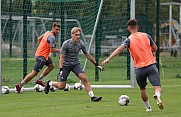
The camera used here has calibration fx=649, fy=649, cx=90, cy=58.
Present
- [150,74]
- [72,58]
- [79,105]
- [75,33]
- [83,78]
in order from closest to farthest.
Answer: [150,74] → [79,105] → [75,33] → [83,78] → [72,58]

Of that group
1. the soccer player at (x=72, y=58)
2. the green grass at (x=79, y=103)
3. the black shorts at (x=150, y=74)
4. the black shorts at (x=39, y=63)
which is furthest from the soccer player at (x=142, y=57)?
the black shorts at (x=39, y=63)

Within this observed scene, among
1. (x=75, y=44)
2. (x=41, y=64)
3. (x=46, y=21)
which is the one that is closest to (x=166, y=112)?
(x=75, y=44)

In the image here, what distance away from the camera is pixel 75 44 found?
16.5 m

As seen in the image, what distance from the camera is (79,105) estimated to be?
14.8m

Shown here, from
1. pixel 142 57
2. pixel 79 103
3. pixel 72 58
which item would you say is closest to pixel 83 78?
pixel 72 58

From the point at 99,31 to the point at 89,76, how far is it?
6.34 feet

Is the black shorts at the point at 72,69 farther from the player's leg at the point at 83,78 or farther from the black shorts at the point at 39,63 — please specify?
the black shorts at the point at 39,63

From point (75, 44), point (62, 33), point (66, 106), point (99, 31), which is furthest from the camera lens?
point (99, 31)

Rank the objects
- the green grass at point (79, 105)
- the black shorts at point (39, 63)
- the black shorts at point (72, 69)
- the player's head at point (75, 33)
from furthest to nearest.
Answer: the black shorts at point (39, 63) → the black shorts at point (72, 69) → the player's head at point (75, 33) → the green grass at point (79, 105)

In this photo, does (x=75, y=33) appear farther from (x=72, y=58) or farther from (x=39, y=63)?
(x=39, y=63)

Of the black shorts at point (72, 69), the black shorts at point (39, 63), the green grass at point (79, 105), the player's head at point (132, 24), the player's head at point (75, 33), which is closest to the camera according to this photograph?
the green grass at point (79, 105)

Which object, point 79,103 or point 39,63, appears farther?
point 39,63

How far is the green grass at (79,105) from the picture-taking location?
13.0 metres

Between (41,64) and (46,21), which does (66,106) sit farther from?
(46,21)
